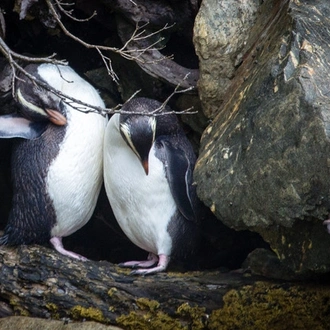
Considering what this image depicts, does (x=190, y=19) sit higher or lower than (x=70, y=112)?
higher

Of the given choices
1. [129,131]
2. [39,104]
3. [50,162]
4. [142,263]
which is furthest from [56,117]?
[142,263]

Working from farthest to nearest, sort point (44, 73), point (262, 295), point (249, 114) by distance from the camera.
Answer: point (44, 73) → point (262, 295) → point (249, 114)

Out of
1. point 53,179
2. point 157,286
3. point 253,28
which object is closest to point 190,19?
point 253,28

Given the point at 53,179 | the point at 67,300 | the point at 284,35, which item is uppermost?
the point at 284,35

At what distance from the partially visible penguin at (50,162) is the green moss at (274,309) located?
83 cm

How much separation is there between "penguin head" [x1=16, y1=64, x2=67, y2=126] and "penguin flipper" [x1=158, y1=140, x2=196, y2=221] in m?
0.54

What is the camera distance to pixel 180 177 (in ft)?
11.6

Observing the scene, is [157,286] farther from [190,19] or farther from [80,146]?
[190,19]

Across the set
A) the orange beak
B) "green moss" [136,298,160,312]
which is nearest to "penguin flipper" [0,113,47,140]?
the orange beak

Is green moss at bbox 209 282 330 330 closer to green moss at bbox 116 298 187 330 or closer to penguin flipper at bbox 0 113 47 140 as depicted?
green moss at bbox 116 298 187 330

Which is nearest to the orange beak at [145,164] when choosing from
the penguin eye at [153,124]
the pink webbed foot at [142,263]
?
the penguin eye at [153,124]

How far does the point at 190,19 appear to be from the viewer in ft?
12.7

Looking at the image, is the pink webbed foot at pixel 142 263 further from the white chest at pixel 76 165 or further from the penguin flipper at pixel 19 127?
the penguin flipper at pixel 19 127

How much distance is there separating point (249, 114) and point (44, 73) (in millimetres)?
1219
